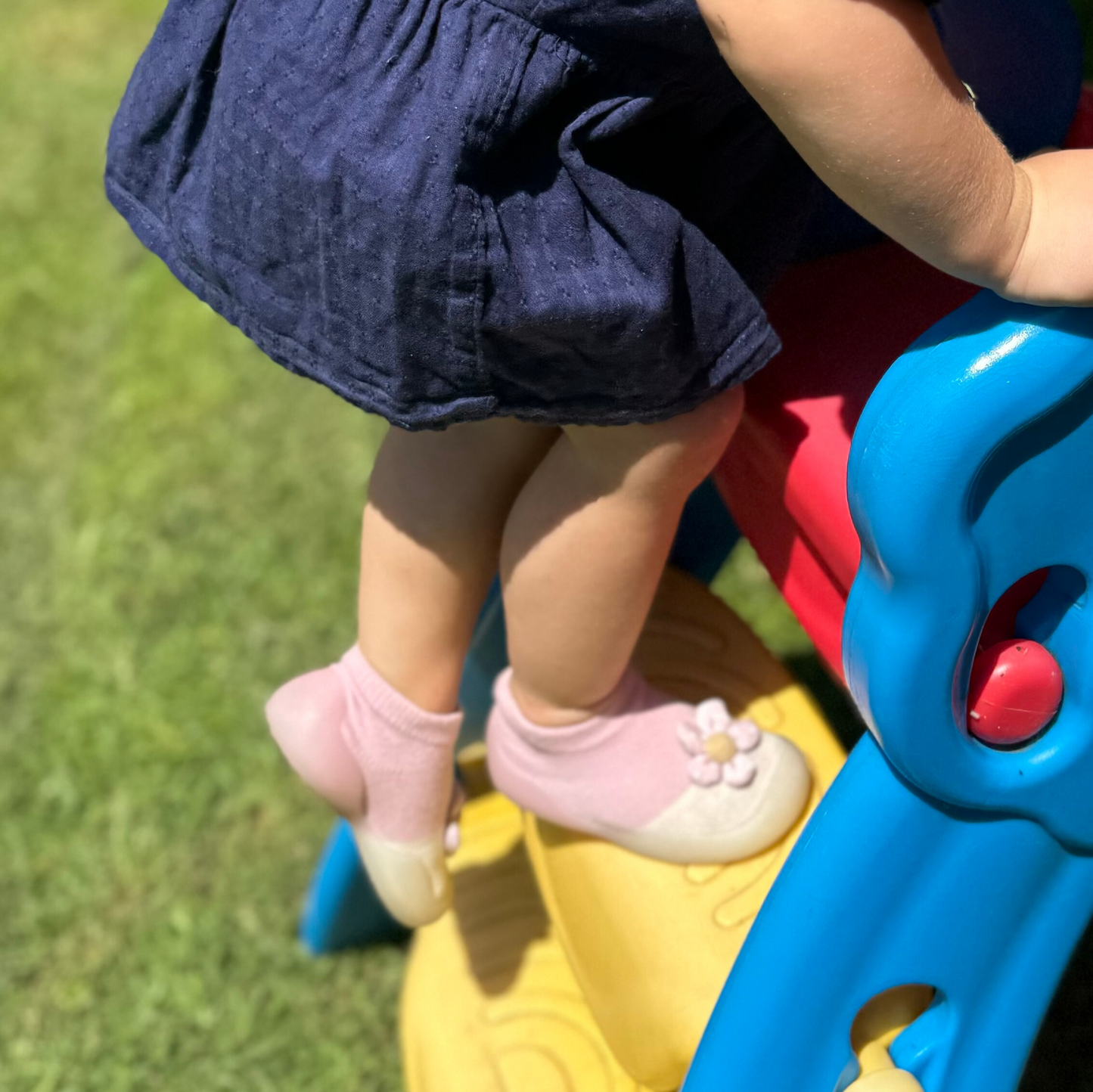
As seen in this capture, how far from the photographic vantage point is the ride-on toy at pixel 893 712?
2.08 feet

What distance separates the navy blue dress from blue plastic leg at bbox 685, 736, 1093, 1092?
273mm

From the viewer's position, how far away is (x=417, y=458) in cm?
92

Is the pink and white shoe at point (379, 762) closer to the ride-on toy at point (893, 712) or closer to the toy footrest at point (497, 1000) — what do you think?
the ride-on toy at point (893, 712)

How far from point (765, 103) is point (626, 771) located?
1.78 feet

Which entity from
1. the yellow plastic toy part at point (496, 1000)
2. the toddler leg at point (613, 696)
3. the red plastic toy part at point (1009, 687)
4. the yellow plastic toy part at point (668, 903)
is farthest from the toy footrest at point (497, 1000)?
the red plastic toy part at point (1009, 687)

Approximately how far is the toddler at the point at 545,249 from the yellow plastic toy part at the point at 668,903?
28 mm

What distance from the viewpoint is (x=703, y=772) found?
967 millimetres

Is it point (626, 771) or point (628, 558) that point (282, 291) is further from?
point (626, 771)

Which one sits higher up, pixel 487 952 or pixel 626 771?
pixel 626 771

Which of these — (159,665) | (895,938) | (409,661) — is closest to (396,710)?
(409,661)

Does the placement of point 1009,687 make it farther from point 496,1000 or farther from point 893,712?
point 496,1000

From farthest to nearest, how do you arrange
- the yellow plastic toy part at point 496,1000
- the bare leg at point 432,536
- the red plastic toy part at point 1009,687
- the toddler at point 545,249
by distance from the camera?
the yellow plastic toy part at point 496,1000 → the bare leg at point 432,536 → the red plastic toy part at point 1009,687 → the toddler at point 545,249

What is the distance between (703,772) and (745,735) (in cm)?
5

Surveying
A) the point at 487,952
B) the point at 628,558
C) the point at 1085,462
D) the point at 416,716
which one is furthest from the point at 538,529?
the point at 487,952
